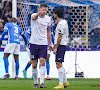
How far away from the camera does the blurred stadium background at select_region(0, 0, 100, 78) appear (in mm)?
13766

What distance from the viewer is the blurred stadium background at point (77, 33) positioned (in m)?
13.8

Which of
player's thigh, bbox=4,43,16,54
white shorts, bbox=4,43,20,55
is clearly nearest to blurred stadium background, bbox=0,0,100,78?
white shorts, bbox=4,43,20,55

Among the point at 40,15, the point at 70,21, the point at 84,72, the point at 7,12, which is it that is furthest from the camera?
the point at 7,12

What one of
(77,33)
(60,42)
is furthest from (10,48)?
(60,42)

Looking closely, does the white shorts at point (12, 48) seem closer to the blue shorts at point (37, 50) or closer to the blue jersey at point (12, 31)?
the blue jersey at point (12, 31)

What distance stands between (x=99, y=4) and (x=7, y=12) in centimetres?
614

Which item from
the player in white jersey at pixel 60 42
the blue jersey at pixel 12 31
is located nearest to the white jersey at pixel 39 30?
the player in white jersey at pixel 60 42

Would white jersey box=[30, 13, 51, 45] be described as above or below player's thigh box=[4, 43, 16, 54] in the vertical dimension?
above

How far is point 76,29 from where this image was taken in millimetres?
15164

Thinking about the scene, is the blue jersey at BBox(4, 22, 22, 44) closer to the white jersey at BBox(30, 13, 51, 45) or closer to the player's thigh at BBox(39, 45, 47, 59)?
the white jersey at BBox(30, 13, 51, 45)

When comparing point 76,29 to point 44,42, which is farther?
point 76,29

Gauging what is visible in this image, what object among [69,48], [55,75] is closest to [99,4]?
[69,48]

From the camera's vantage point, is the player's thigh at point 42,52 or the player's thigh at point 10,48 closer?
the player's thigh at point 42,52

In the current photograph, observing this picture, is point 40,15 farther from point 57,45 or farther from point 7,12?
point 7,12
